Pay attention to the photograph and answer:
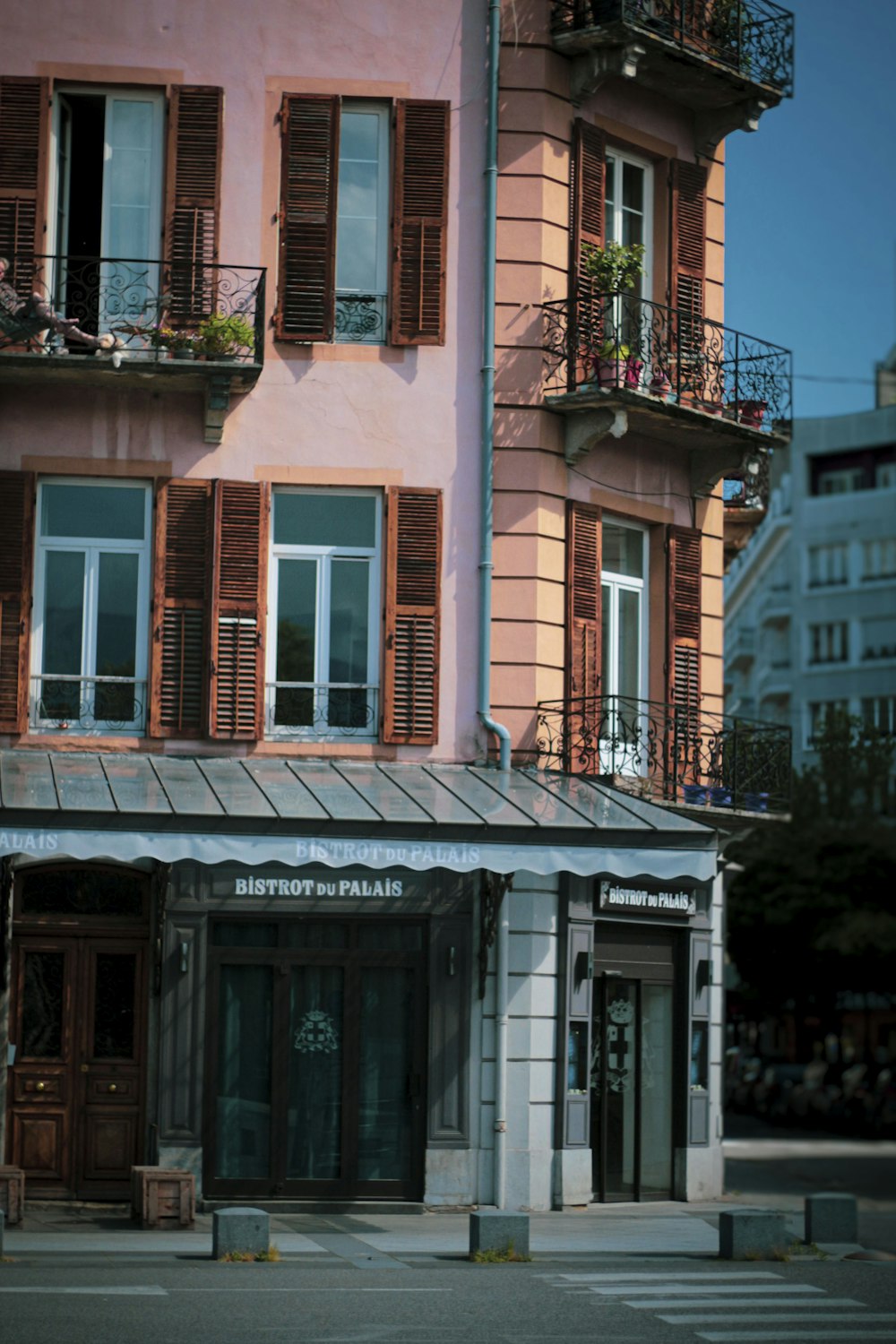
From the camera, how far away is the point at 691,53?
23.3 metres

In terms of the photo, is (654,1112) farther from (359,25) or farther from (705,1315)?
(359,25)

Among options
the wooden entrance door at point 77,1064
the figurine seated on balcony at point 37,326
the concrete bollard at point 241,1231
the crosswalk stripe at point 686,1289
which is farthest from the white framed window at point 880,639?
the concrete bollard at point 241,1231

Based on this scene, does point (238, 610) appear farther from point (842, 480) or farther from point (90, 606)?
point (842, 480)

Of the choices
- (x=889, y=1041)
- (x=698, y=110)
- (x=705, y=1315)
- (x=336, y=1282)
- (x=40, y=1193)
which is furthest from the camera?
(x=889, y=1041)

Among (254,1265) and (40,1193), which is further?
(40,1193)

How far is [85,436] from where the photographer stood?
2188 cm

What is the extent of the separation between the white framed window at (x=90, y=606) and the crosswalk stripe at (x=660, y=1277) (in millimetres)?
7856

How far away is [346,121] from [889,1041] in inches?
1827

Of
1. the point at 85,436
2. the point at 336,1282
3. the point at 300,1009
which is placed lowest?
the point at 336,1282

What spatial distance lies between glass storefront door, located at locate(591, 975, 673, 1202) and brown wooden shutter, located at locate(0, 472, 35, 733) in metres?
6.61

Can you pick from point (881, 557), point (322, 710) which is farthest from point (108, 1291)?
point (881, 557)

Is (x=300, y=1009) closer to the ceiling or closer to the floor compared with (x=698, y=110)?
closer to the floor

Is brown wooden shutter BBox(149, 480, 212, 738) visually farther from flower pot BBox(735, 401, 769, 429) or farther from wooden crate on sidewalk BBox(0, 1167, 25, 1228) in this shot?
flower pot BBox(735, 401, 769, 429)

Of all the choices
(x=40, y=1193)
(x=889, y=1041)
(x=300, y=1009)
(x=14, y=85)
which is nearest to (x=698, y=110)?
(x=14, y=85)
